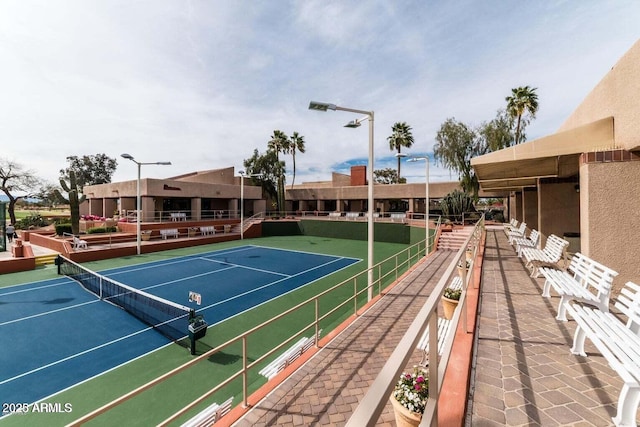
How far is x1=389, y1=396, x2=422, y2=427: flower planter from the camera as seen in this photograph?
3.26m

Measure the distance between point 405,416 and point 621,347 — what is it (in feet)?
7.47

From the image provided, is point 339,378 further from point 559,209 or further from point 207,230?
point 207,230

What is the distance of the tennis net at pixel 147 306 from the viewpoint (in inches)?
376

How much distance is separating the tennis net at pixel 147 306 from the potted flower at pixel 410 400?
278 inches

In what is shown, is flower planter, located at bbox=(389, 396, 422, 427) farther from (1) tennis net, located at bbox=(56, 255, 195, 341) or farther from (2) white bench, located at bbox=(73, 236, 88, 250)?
(2) white bench, located at bbox=(73, 236, 88, 250)

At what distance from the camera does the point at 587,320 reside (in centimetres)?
350

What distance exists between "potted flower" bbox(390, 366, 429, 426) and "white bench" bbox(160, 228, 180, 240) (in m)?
28.1

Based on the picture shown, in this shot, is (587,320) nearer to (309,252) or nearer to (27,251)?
(309,252)

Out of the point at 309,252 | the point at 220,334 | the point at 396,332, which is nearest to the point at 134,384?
the point at 220,334

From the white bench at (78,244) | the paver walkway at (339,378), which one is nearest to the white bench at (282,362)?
the paver walkway at (339,378)

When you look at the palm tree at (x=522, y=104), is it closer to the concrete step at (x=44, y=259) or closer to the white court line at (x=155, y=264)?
the white court line at (x=155, y=264)

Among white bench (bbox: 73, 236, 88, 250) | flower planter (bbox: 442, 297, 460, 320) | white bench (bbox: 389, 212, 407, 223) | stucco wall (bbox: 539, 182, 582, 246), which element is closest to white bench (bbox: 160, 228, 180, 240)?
white bench (bbox: 73, 236, 88, 250)

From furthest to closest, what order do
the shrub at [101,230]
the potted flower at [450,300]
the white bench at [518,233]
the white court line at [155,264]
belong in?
the shrub at [101,230], the white court line at [155,264], the white bench at [518,233], the potted flower at [450,300]

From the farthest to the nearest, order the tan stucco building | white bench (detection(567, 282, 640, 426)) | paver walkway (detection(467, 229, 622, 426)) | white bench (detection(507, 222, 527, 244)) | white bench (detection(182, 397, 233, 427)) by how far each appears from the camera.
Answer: white bench (detection(507, 222, 527, 244)) < the tan stucco building < white bench (detection(182, 397, 233, 427)) < paver walkway (detection(467, 229, 622, 426)) < white bench (detection(567, 282, 640, 426))
